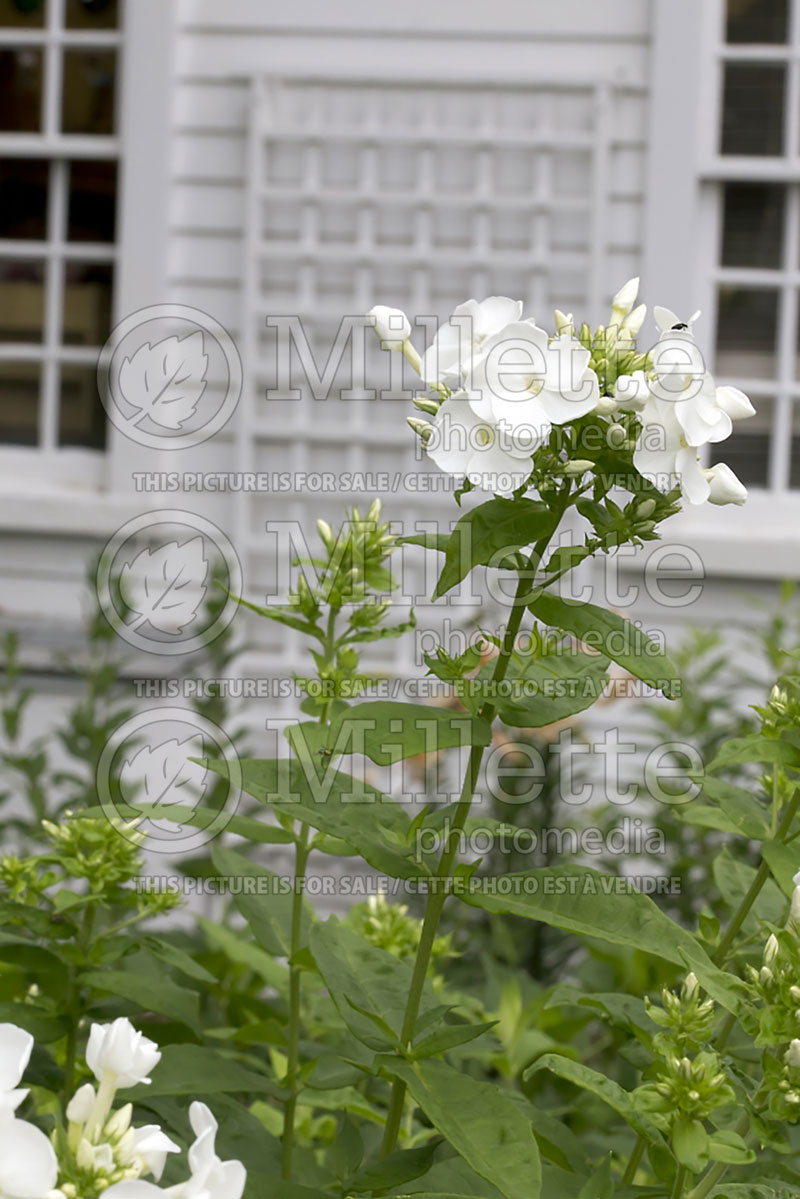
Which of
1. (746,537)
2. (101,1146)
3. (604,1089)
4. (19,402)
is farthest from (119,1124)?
(19,402)

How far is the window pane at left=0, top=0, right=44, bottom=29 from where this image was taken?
3947mm

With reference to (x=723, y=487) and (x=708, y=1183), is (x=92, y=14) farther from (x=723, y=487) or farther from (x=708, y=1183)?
(x=708, y=1183)

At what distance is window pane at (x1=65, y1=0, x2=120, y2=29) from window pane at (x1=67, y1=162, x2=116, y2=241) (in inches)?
16.8

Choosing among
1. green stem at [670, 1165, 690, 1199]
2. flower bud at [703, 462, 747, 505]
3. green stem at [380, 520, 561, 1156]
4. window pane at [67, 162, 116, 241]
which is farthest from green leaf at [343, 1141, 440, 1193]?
window pane at [67, 162, 116, 241]

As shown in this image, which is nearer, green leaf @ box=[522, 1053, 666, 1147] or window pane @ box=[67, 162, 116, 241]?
green leaf @ box=[522, 1053, 666, 1147]

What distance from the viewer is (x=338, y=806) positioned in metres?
0.90

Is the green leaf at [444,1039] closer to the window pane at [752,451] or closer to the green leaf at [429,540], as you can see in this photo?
the green leaf at [429,540]

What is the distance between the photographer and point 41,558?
3908 millimetres

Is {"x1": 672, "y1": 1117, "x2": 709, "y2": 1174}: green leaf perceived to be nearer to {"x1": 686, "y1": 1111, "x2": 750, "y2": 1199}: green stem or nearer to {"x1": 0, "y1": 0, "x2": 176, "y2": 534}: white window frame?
{"x1": 686, "y1": 1111, "x2": 750, "y2": 1199}: green stem

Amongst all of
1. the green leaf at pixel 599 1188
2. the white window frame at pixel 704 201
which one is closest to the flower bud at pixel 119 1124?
the green leaf at pixel 599 1188

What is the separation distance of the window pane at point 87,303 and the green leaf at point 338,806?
332cm

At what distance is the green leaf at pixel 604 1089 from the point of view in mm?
797

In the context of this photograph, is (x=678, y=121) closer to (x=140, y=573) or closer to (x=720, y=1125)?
(x=140, y=573)

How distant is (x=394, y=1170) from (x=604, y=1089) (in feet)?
0.51
